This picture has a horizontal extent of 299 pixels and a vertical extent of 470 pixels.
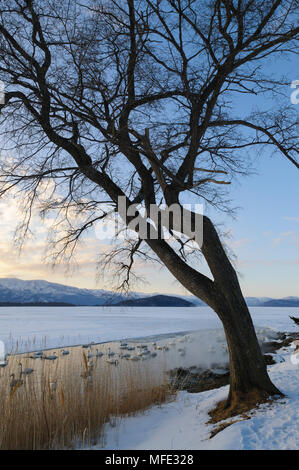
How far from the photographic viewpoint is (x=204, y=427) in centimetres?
365

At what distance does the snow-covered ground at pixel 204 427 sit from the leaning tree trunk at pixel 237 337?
0.31m

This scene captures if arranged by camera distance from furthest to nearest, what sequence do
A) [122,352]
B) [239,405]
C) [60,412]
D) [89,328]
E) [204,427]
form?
Answer: [89,328], [122,352], [60,412], [239,405], [204,427]

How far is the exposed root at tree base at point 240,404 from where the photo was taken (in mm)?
3725

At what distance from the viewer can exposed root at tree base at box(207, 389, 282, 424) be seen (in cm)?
372

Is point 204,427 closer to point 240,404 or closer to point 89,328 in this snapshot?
point 240,404

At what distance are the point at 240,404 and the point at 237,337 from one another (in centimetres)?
67

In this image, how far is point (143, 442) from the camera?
11.9 feet

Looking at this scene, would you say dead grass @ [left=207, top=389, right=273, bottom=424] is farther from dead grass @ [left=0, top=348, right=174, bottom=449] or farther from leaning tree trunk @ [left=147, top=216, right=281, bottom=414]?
dead grass @ [left=0, top=348, right=174, bottom=449]

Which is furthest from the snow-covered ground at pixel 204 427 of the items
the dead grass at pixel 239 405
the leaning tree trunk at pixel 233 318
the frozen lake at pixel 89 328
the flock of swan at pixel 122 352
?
the flock of swan at pixel 122 352

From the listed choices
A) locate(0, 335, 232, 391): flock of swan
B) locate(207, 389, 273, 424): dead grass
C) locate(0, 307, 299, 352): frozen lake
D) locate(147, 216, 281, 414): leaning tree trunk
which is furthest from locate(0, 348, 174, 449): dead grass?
locate(0, 335, 232, 391): flock of swan

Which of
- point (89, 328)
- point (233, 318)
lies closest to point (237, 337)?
point (233, 318)
